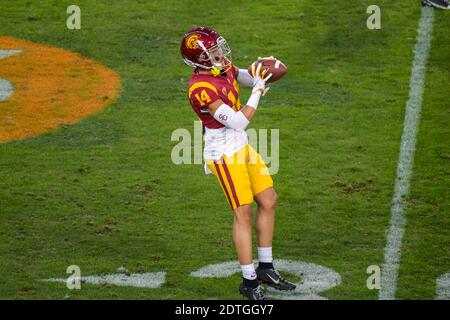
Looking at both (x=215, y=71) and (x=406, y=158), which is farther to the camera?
(x=406, y=158)

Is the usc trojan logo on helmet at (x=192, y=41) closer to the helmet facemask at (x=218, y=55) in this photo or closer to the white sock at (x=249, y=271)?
the helmet facemask at (x=218, y=55)

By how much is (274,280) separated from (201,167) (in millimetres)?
2792

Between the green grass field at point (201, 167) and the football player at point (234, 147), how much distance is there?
0.34 metres

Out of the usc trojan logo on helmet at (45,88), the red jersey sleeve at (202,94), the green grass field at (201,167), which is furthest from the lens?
the usc trojan logo on helmet at (45,88)

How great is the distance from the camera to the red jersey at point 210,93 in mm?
7801

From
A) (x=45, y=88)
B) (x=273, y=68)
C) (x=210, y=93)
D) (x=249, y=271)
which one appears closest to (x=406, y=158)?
(x=273, y=68)

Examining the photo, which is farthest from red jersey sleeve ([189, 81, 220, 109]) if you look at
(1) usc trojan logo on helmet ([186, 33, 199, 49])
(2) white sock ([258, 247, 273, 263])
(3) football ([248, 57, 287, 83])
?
(2) white sock ([258, 247, 273, 263])

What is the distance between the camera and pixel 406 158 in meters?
10.6

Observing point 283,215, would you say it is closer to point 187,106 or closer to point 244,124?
point 244,124

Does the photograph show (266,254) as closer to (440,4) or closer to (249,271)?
(249,271)

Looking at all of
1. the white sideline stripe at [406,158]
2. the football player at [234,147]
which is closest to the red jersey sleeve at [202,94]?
the football player at [234,147]

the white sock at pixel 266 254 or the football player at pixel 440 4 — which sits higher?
the football player at pixel 440 4
